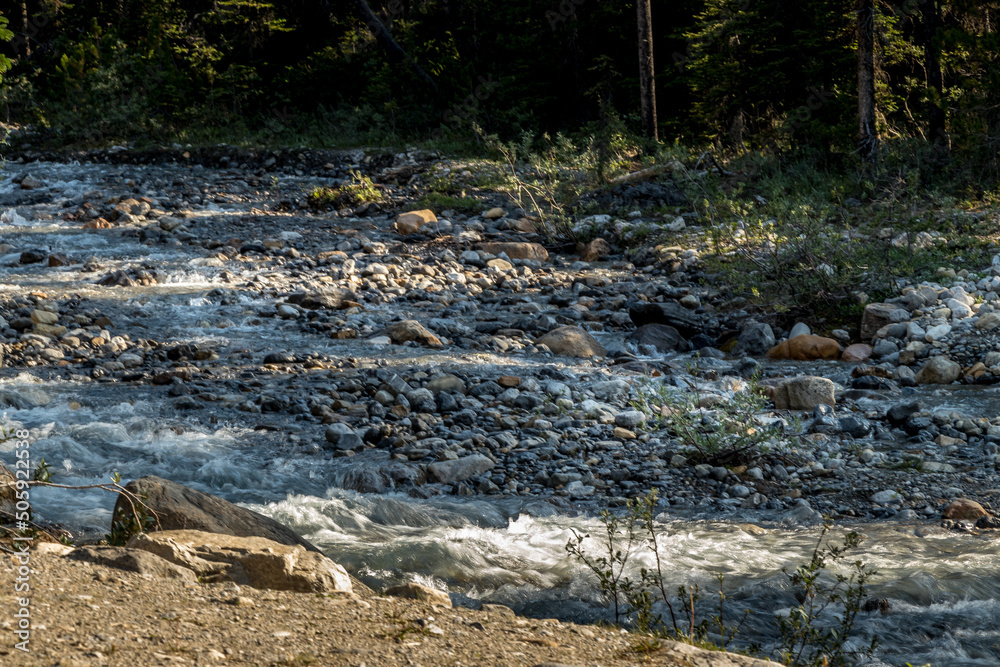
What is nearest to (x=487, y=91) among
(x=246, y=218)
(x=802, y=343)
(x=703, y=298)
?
(x=246, y=218)

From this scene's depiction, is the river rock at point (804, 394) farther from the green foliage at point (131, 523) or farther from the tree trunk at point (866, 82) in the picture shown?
the tree trunk at point (866, 82)

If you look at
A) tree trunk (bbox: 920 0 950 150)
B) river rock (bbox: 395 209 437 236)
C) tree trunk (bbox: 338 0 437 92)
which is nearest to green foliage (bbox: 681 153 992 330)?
tree trunk (bbox: 920 0 950 150)

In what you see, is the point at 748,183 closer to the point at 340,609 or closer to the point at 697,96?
the point at 697,96

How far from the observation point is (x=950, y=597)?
11.3ft

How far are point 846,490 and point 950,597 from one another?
3.64ft

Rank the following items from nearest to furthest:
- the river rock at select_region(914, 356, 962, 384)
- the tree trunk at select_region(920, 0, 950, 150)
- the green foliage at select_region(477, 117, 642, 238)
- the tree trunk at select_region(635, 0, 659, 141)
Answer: the river rock at select_region(914, 356, 962, 384) < the tree trunk at select_region(920, 0, 950, 150) < the green foliage at select_region(477, 117, 642, 238) < the tree trunk at select_region(635, 0, 659, 141)

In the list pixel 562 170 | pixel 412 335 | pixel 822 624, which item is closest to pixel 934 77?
pixel 562 170

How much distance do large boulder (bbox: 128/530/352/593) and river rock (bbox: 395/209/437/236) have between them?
9.19 m

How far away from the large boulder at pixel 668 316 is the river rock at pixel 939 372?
81.2 inches

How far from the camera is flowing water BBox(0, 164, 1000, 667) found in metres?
3.38

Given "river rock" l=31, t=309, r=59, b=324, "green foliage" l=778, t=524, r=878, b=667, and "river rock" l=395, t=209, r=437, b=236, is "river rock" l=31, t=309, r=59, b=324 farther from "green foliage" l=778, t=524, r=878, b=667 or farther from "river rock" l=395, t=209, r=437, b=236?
"green foliage" l=778, t=524, r=878, b=667

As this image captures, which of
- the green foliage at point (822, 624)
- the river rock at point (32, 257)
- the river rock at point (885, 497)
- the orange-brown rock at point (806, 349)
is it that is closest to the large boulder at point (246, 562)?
the green foliage at point (822, 624)

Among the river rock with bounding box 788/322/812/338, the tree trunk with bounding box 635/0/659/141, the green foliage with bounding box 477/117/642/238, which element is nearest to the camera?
the river rock with bounding box 788/322/812/338

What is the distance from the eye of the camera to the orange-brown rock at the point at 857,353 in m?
6.96
